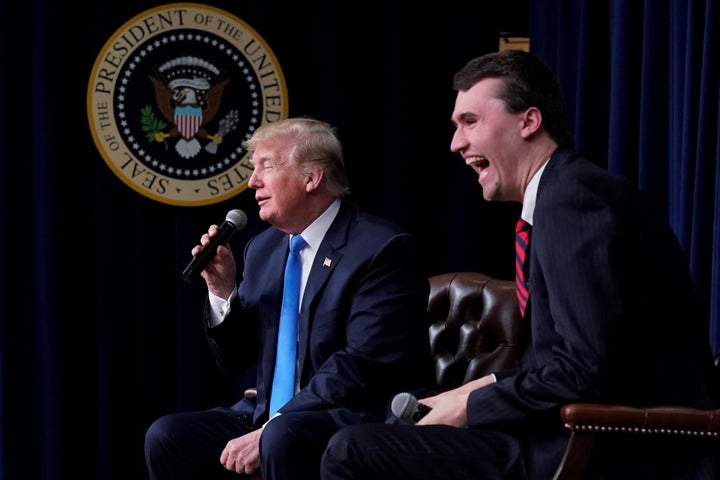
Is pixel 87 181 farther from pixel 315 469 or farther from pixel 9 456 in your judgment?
pixel 315 469

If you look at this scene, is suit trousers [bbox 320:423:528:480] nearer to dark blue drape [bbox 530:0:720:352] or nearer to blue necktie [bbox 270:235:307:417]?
blue necktie [bbox 270:235:307:417]

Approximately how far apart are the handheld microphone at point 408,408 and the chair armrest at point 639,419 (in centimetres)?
33

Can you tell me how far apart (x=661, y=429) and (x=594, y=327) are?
22 cm

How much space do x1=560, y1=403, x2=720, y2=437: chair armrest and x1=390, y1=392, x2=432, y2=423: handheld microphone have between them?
327 mm

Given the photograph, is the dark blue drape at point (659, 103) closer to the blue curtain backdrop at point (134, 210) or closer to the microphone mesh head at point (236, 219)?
the blue curtain backdrop at point (134, 210)

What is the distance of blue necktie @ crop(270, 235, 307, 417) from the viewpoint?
9.07 feet

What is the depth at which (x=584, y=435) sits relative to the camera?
5.95ft

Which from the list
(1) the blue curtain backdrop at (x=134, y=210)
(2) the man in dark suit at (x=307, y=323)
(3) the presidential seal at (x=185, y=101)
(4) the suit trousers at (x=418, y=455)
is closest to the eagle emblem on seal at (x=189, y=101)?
(3) the presidential seal at (x=185, y=101)

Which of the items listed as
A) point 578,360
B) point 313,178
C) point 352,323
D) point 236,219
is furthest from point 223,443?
point 578,360

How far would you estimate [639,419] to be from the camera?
1.80 metres

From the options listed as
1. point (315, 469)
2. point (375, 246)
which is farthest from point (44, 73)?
point (315, 469)

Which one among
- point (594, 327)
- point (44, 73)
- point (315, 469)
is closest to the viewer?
point (594, 327)

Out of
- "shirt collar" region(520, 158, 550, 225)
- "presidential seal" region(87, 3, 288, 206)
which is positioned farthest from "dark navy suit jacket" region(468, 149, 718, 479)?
"presidential seal" region(87, 3, 288, 206)

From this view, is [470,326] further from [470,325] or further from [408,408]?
[408,408]
